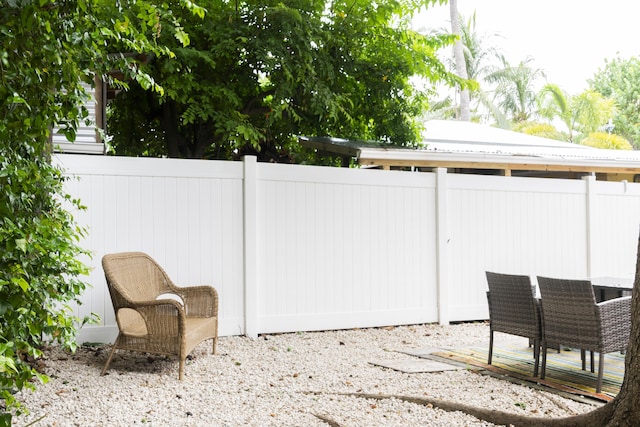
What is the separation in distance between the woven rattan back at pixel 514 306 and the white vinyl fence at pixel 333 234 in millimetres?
2037

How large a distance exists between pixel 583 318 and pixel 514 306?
2.15 feet

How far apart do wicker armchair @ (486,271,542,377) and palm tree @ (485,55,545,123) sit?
26.7m

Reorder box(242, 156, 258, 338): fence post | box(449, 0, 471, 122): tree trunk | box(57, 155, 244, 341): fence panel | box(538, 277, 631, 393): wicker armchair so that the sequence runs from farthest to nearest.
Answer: box(449, 0, 471, 122): tree trunk < box(242, 156, 258, 338): fence post < box(57, 155, 244, 341): fence panel < box(538, 277, 631, 393): wicker armchair

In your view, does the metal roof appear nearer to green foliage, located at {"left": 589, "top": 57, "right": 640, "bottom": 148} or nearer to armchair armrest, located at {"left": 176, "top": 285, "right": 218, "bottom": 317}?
armchair armrest, located at {"left": 176, "top": 285, "right": 218, "bottom": 317}

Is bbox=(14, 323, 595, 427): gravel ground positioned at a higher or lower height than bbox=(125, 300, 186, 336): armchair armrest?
lower

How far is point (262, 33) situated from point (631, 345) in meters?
6.55

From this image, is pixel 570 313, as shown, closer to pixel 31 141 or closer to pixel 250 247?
pixel 250 247

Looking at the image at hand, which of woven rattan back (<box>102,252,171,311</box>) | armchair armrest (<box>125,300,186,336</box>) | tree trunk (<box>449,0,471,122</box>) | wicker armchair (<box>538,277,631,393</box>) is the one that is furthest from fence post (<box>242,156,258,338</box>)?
tree trunk (<box>449,0,471,122</box>)

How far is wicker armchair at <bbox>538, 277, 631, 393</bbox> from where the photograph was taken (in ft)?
15.3

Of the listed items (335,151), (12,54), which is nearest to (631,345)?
(12,54)

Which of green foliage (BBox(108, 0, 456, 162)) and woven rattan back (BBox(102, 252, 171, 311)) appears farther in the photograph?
green foliage (BBox(108, 0, 456, 162))

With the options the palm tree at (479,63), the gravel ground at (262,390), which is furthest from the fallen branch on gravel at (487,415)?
the palm tree at (479,63)

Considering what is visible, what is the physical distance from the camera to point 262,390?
15.5 feet

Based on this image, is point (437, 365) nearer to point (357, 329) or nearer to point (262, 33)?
point (357, 329)
